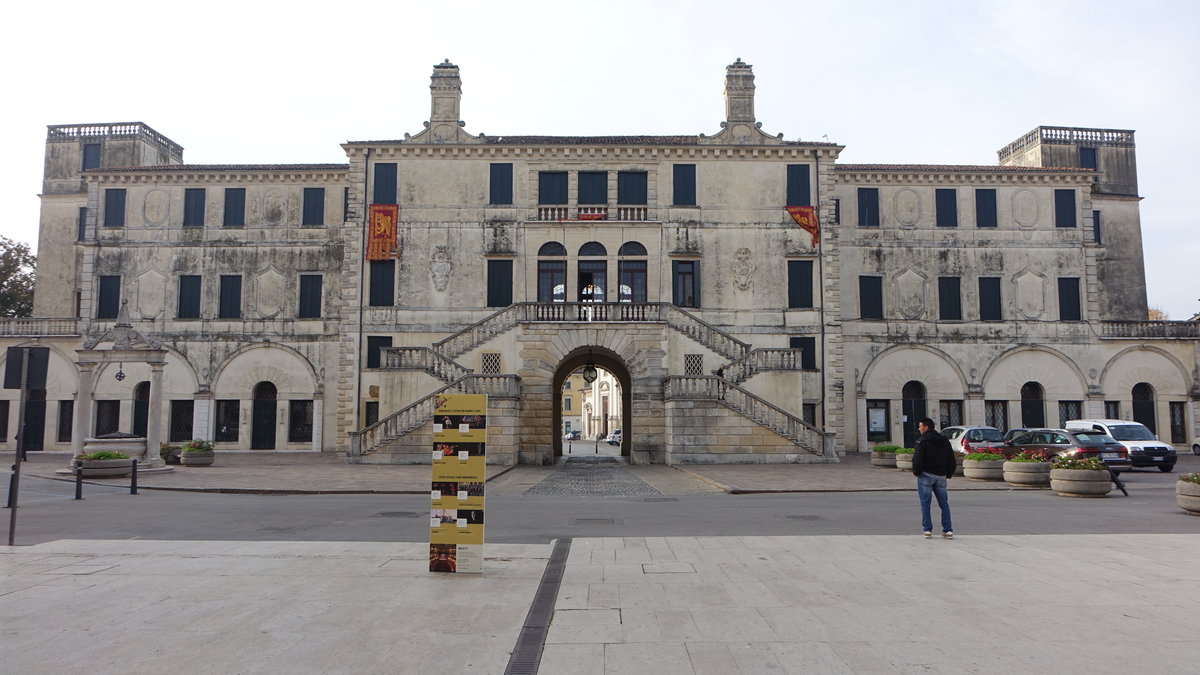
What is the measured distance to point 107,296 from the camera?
3706 centimetres

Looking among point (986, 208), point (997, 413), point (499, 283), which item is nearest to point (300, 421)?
point (499, 283)

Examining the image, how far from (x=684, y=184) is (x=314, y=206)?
17746 mm

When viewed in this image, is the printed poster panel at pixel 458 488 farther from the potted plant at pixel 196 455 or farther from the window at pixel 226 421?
the window at pixel 226 421

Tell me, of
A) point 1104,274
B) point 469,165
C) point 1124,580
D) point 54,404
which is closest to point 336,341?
point 469,165

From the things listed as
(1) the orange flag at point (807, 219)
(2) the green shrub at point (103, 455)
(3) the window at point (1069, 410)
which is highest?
(1) the orange flag at point (807, 219)

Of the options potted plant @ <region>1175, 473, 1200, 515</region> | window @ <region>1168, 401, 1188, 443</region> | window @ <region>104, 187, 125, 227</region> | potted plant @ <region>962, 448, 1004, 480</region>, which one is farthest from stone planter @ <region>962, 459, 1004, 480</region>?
window @ <region>104, 187, 125, 227</region>

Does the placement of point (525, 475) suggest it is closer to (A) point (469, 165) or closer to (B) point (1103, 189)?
(A) point (469, 165)

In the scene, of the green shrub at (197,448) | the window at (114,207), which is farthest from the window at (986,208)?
the window at (114,207)

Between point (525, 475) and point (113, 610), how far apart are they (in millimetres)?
18317

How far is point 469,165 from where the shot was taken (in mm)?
35438

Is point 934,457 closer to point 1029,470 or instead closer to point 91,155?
point 1029,470

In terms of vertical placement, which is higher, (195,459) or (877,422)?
(877,422)

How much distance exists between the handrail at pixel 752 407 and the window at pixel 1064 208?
18329mm

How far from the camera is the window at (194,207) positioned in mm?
37344
